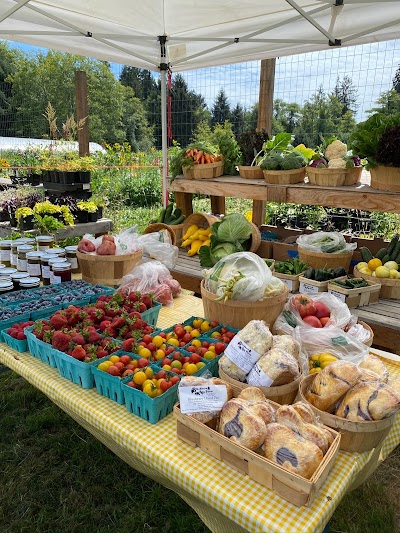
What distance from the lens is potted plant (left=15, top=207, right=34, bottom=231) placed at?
3889 mm

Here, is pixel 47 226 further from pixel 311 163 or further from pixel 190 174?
pixel 311 163

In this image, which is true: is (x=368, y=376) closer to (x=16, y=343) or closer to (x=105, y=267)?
(x=16, y=343)

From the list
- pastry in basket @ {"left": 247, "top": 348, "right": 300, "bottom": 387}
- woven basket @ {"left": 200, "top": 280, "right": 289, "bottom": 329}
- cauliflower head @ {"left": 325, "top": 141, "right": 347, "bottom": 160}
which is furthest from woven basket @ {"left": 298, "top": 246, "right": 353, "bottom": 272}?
pastry in basket @ {"left": 247, "top": 348, "right": 300, "bottom": 387}

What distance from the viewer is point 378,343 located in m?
2.54

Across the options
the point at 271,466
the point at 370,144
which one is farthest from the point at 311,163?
the point at 271,466

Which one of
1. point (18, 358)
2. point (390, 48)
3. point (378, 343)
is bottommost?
point (378, 343)

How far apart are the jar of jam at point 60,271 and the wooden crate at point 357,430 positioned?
1823 millimetres

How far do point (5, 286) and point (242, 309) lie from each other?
1.41 meters

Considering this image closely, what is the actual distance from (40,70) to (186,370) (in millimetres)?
26001

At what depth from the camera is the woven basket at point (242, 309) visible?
191 centimetres

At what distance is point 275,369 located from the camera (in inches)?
54.7

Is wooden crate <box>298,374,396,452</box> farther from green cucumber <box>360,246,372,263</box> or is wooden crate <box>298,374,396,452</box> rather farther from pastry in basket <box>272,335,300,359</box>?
green cucumber <box>360,246,372,263</box>

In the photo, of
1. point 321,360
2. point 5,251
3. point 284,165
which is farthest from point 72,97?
point 321,360

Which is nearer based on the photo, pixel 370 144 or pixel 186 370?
pixel 186 370
